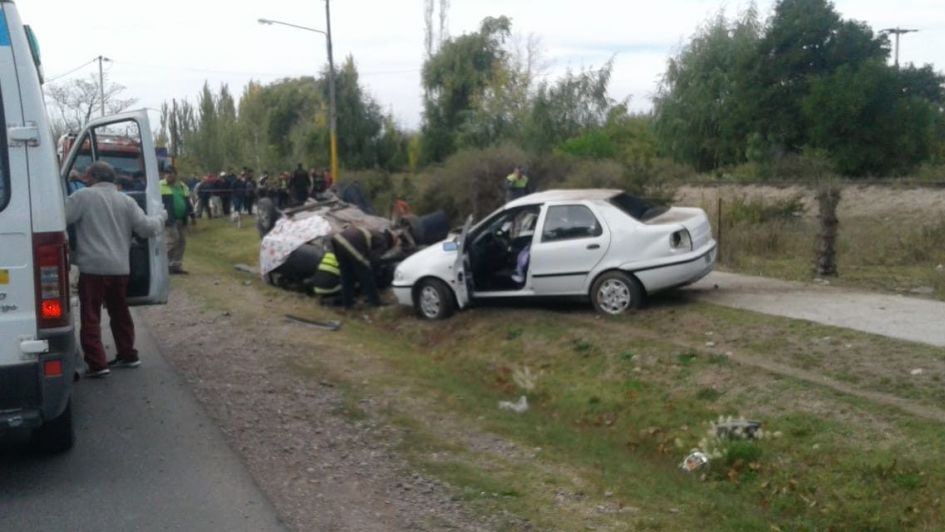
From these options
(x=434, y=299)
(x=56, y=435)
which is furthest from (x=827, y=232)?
(x=56, y=435)

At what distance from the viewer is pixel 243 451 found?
25.7 ft

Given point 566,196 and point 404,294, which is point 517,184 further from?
point 566,196

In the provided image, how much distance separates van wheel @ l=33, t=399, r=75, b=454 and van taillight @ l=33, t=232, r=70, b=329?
1.06 m

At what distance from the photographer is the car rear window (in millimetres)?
13812

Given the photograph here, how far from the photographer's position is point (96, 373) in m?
9.98

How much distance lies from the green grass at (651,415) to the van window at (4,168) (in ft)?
10.2

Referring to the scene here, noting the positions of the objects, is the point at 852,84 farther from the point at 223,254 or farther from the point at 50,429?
the point at 50,429

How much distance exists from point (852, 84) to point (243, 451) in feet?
107

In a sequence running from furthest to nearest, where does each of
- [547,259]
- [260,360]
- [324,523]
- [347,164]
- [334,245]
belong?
[347,164] → [334,245] → [547,259] → [260,360] → [324,523]

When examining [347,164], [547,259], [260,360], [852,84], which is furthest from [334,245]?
[347,164]

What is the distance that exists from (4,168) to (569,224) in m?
8.56

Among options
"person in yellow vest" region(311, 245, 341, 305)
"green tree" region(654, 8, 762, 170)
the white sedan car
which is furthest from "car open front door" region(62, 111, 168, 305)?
"green tree" region(654, 8, 762, 170)

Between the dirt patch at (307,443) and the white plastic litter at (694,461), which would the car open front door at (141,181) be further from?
the white plastic litter at (694,461)

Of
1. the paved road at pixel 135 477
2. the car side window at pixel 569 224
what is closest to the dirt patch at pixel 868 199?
the car side window at pixel 569 224
